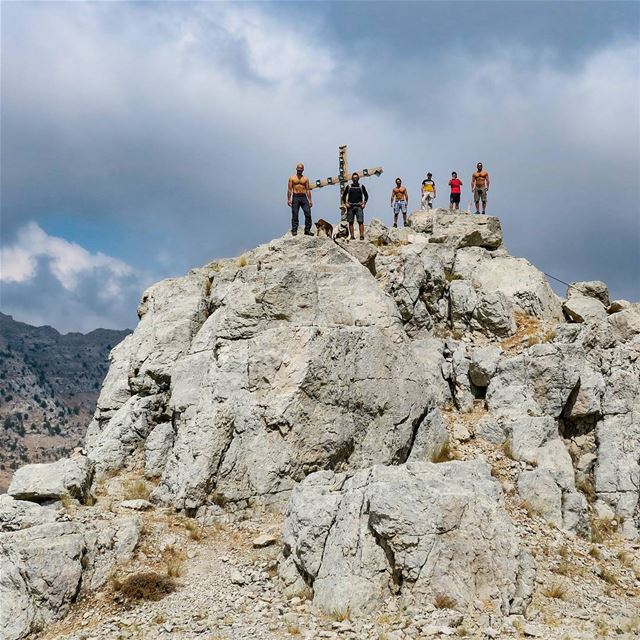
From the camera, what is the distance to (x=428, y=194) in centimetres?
3762

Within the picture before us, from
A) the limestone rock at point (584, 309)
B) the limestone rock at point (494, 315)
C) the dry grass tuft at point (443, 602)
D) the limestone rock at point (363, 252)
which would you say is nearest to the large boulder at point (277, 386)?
the limestone rock at point (363, 252)

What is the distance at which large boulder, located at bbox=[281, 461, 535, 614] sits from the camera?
14922 millimetres

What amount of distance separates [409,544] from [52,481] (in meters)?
11.1

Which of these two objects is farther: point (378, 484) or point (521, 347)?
point (521, 347)

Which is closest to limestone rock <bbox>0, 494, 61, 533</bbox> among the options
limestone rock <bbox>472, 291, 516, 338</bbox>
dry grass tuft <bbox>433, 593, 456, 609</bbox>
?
dry grass tuft <bbox>433, 593, 456, 609</bbox>

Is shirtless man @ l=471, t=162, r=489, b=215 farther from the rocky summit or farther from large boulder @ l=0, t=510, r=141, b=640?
large boulder @ l=0, t=510, r=141, b=640

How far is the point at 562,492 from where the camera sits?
66.9 feet

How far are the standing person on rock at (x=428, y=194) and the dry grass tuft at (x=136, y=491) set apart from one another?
23841 mm

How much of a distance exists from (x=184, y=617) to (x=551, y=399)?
14873 mm

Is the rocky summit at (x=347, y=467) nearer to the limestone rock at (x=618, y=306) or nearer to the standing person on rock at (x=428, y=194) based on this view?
the limestone rock at (x=618, y=306)

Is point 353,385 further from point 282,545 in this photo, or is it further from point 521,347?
point 521,347

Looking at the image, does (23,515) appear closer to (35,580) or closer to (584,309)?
(35,580)

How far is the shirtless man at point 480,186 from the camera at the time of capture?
35.9 m

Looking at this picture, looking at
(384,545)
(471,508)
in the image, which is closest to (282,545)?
(384,545)
